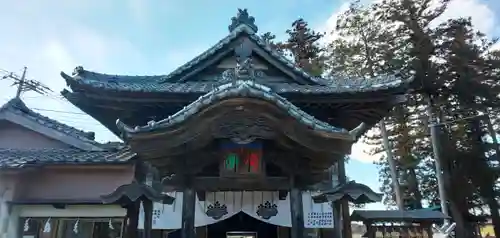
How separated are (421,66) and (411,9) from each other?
3804 millimetres

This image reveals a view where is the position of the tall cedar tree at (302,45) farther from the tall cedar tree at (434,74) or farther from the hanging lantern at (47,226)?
the hanging lantern at (47,226)

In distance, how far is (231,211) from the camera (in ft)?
21.7

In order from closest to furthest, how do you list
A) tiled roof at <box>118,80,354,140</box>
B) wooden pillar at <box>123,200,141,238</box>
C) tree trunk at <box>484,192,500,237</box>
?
tiled roof at <box>118,80,354,140</box>, wooden pillar at <box>123,200,141,238</box>, tree trunk at <box>484,192,500,237</box>

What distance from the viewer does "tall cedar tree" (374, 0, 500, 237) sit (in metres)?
21.3

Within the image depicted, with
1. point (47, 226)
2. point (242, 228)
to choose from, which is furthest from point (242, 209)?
point (47, 226)

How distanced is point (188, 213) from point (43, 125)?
309 inches

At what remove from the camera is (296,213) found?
566cm

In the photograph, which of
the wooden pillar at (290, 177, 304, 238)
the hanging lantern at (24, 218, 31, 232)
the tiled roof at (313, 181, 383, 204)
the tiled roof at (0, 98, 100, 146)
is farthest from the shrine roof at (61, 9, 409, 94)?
the hanging lantern at (24, 218, 31, 232)

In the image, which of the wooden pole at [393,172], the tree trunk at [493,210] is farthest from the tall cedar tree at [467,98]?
the wooden pole at [393,172]

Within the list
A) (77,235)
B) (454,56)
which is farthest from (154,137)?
(454,56)

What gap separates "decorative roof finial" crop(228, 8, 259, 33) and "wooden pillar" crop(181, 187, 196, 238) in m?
4.71

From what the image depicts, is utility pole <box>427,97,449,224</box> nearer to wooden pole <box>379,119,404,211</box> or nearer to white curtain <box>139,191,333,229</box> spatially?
wooden pole <box>379,119,404,211</box>

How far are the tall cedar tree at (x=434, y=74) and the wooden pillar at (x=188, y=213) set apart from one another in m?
18.9

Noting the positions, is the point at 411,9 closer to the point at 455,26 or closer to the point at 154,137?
the point at 455,26
